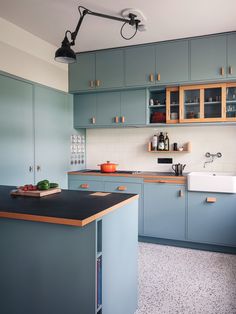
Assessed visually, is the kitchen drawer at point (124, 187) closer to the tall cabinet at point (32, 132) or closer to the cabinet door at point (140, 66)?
the tall cabinet at point (32, 132)

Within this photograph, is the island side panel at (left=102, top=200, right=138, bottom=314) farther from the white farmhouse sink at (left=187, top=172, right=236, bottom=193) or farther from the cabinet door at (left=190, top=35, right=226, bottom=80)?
the cabinet door at (left=190, top=35, right=226, bottom=80)

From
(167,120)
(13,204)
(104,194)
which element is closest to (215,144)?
(167,120)

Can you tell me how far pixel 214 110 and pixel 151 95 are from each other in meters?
0.96

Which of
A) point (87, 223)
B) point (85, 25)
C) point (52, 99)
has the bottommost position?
point (87, 223)

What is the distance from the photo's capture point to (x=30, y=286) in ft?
5.73

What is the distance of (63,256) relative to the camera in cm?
163

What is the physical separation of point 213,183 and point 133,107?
1536 mm

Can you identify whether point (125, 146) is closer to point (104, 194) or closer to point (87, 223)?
point (104, 194)

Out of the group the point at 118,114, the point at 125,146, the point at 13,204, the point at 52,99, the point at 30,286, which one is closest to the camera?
the point at 30,286

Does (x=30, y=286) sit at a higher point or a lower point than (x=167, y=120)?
lower

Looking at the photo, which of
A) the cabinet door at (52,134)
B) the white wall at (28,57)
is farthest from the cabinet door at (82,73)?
the cabinet door at (52,134)

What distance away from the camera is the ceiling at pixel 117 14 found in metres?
2.76

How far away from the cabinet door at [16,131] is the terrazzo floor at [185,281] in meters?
1.74

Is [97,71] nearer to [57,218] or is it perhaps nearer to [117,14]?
[117,14]
